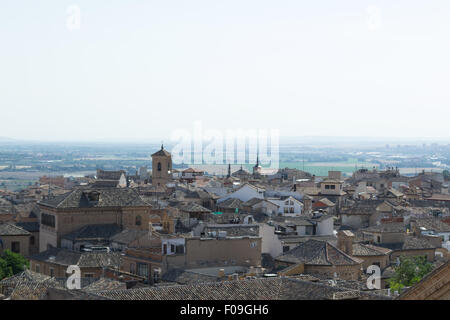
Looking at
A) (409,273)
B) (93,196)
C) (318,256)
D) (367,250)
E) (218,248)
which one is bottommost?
(367,250)

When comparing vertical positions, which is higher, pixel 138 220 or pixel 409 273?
pixel 138 220

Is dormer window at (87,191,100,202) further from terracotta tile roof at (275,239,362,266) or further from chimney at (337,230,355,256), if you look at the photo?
chimney at (337,230,355,256)

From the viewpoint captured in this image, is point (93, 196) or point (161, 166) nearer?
point (93, 196)

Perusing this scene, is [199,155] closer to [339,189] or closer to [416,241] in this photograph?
[339,189]

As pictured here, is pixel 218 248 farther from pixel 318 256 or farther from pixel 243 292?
pixel 243 292

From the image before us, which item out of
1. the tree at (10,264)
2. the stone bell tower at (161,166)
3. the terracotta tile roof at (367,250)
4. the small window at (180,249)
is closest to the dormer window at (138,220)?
the tree at (10,264)

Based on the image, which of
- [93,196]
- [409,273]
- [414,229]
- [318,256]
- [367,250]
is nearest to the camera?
[409,273]

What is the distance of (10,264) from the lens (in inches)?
1372

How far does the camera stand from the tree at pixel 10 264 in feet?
110

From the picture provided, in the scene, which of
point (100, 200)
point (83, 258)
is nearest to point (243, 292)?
point (83, 258)

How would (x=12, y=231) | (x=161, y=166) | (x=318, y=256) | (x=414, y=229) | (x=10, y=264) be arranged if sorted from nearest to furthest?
(x=318, y=256) → (x=10, y=264) → (x=12, y=231) → (x=414, y=229) → (x=161, y=166)

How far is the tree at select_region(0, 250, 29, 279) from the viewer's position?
33.4 metres

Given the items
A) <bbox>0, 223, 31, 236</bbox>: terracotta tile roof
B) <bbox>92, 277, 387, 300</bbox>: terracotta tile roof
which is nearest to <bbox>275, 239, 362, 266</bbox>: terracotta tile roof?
<bbox>92, 277, 387, 300</bbox>: terracotta tile roof
